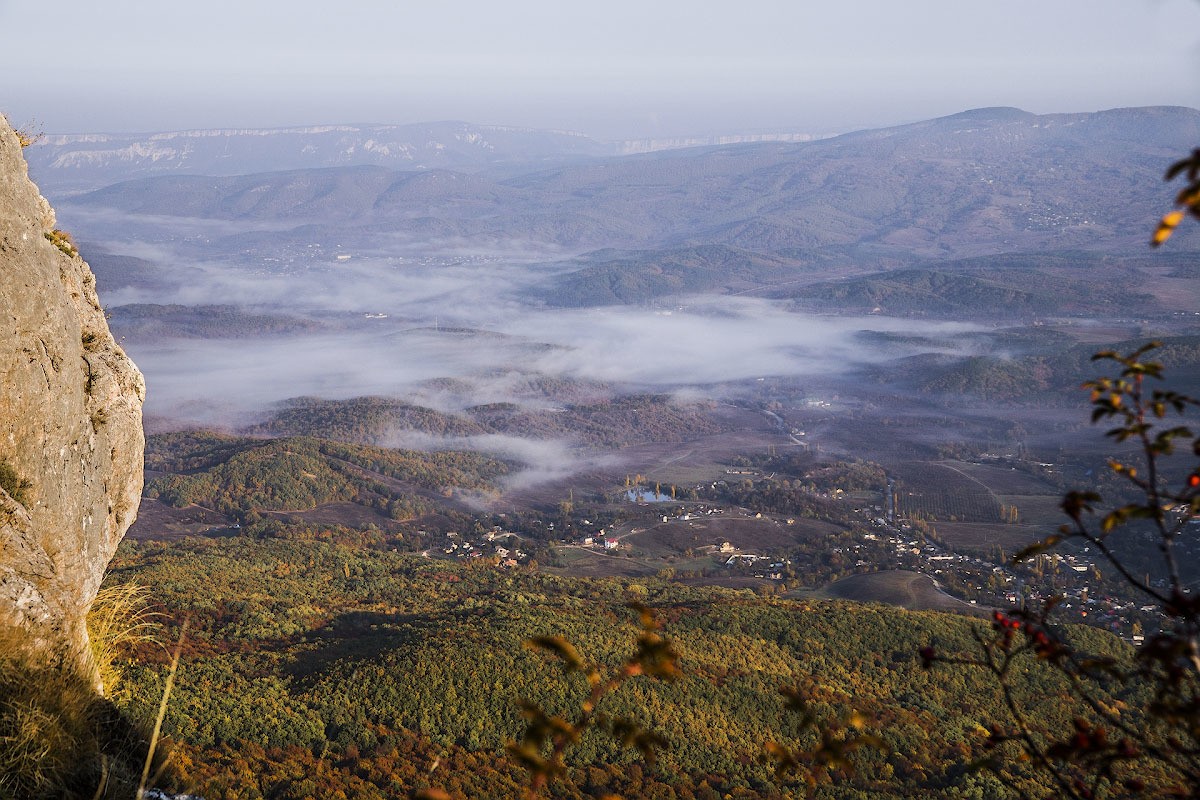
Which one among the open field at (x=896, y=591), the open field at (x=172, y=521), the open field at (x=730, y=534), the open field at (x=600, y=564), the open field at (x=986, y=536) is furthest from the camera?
the open field at (x=730, y=534)

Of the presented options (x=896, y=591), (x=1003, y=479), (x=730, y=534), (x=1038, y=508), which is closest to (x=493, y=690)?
(x=896, y=591)

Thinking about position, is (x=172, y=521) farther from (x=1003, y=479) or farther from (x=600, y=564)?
(x=1003, y=479)

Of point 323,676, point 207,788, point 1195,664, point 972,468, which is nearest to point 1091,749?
point 1195,664

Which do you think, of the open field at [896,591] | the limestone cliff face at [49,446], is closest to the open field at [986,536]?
the open field at [896,591]

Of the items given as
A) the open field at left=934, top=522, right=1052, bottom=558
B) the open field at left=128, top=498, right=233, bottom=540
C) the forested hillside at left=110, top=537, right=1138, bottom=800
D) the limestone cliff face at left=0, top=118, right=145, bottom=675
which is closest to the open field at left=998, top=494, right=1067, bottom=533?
the open field at left=934, top=522, right=1052, bottom=558

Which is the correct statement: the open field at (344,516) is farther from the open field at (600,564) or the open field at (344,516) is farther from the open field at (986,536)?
the open field at (986,536)

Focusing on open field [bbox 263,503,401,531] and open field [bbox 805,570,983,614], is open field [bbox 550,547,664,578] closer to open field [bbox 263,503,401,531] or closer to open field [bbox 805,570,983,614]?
open field [bbox 805,570,983,614]

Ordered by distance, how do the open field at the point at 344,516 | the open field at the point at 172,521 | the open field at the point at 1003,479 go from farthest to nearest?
the open field at the point at 1003,479 < the open field at the point at 344,516 < the open field at the point at 172,521

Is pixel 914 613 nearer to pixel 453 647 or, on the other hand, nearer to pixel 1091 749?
pixel 453 647
